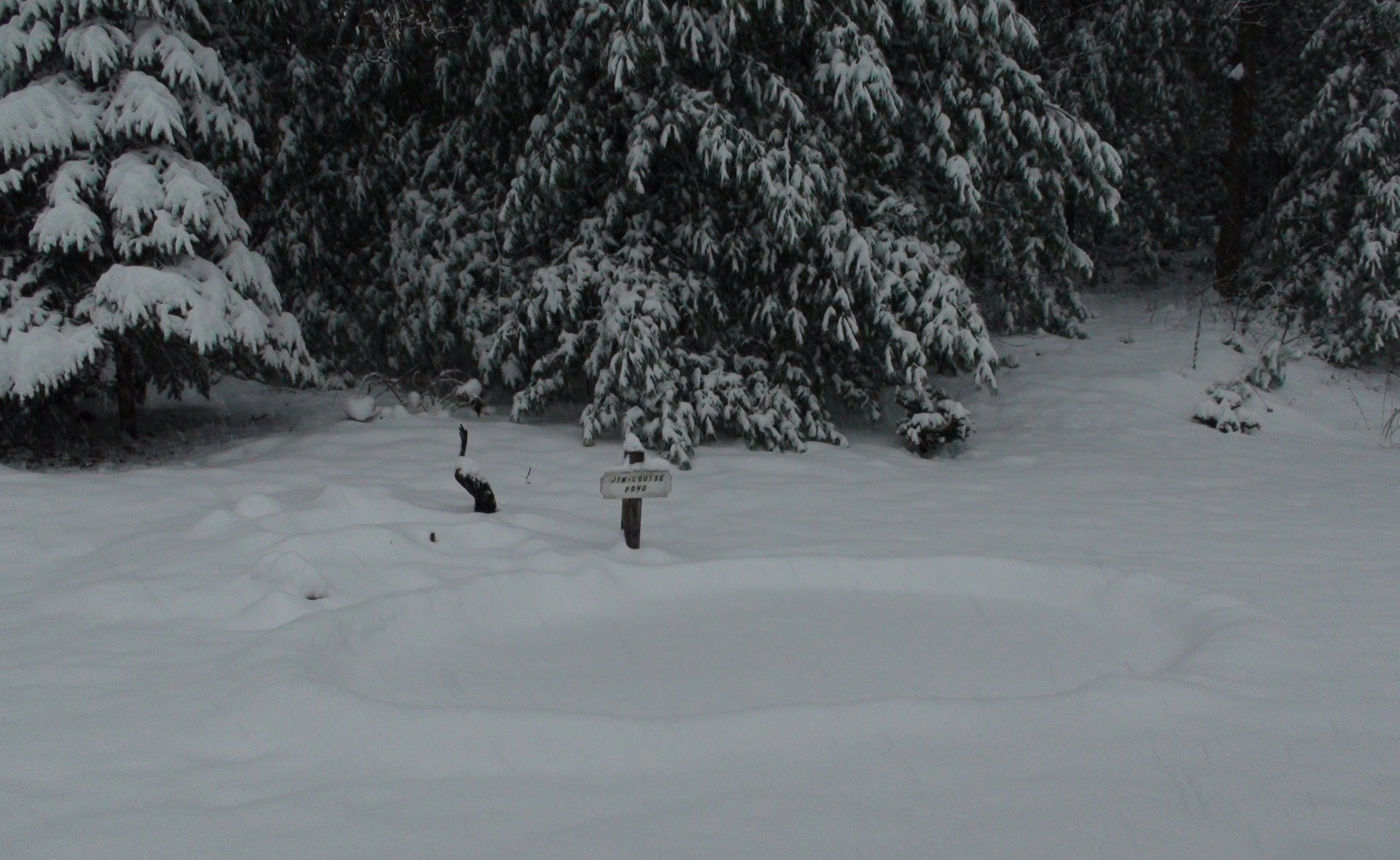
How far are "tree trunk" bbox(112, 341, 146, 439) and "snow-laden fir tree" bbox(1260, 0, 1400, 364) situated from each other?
12.0 m

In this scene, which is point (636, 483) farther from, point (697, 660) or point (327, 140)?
point (327, 140)

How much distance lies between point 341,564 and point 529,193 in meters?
4.34

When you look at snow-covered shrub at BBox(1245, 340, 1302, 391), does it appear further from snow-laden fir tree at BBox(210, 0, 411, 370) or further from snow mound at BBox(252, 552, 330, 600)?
snow mound at BBox(252, 552, 330, 600)

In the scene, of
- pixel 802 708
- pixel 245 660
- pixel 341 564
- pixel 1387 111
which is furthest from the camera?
pixel 1387 111

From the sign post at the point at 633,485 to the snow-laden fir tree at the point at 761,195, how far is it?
82.5 inches

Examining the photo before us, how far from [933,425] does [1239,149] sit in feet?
28.5

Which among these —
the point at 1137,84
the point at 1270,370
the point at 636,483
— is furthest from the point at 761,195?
the point at 1137,84

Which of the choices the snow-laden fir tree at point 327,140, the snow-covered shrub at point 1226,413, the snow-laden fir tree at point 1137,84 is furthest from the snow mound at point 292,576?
the snow-laden fir tree at point 1137,84

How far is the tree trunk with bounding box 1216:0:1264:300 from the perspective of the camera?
536 inches

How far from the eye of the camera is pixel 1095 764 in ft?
11.2

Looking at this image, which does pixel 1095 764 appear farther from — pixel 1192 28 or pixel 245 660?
pixel 1192 28

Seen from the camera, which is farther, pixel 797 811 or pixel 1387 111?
pixel 1387 111

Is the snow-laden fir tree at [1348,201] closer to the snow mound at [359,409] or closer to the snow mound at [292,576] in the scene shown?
the snow mound at [359,409]

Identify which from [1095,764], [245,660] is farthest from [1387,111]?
[245,660]
